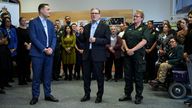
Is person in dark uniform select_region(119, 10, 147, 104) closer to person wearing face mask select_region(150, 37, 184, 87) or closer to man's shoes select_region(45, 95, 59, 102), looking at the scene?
person wearing face mask select_region(150, 37, 184, 87)

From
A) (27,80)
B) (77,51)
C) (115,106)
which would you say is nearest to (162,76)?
(115,106)

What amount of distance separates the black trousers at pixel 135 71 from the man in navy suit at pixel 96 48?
1.33 ft

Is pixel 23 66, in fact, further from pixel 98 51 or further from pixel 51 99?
pixel 98 51

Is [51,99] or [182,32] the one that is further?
[182,32]

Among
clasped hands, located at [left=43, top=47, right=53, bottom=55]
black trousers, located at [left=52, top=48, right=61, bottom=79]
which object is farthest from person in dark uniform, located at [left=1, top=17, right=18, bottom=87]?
clasped hands, located at [left=43, top=47, right=53, bottom=55]

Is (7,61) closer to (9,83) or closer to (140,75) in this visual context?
(9,83)

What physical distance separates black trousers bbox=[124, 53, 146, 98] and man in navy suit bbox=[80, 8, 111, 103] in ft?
1.33

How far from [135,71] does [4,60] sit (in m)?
2.65

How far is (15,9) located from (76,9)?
265 cm

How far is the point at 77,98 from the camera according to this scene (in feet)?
18.3

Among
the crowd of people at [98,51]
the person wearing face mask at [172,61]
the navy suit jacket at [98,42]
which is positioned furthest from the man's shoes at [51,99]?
the person wearing face mask at [172,61]

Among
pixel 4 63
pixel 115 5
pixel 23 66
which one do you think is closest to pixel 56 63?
pixel 23 66

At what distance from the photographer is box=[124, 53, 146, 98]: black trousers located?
16.8ft

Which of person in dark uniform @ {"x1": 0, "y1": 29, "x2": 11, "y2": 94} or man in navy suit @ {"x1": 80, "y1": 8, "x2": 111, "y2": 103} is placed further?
person in dark uniform @ {"x1": 0, "y1": 29, "x2": 11, "y2": 94}
